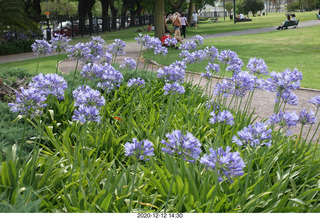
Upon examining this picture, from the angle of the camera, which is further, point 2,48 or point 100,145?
point 2,48

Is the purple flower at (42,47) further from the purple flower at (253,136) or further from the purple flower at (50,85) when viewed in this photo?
the purple flower at (253,136)

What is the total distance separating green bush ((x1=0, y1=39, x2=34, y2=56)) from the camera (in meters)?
19.2

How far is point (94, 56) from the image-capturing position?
5.17 m

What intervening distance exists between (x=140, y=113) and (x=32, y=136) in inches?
60.1

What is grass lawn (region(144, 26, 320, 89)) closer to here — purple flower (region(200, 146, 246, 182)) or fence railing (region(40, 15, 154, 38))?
purple flower (region(200, 146, 246, 182))

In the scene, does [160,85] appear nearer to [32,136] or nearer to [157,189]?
[32,136]

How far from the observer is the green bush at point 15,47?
755 inches

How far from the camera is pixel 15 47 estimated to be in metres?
19.8

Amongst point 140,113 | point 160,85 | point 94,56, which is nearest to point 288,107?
point 160,85

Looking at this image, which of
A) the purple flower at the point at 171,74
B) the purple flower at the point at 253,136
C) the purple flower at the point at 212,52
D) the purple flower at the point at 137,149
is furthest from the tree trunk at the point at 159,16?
the purple flower at the point at 137,149

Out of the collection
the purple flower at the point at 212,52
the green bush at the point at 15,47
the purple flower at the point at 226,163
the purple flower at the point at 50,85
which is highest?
the green bush at the point at 15,47

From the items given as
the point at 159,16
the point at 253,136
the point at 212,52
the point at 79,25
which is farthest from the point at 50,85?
the point at 79,25

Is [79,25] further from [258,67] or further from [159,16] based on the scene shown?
[258,67]

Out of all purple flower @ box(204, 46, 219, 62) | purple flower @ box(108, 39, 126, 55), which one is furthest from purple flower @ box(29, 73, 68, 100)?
purple flower @ box(204, 46, 219, 62)
